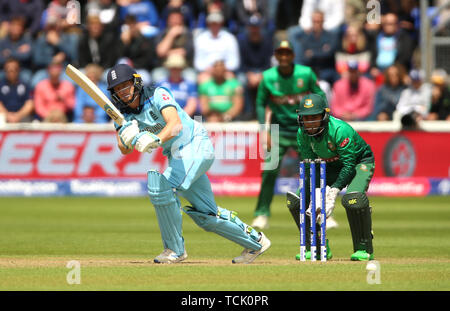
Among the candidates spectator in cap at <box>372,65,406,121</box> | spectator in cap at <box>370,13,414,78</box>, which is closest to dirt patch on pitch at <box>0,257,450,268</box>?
spectator in cap at <box>372,65,406,121</box>

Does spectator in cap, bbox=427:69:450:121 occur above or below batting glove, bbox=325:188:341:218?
below

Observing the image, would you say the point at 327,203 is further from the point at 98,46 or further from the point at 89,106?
the point at 98,46

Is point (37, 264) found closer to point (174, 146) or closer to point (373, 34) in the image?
point (174, 146)

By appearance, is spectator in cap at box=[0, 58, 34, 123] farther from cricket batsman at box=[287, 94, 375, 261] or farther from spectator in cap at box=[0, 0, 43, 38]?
cricket batsman at box=[287, 94, 375, 261]

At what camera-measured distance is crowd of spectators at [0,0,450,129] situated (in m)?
19.4

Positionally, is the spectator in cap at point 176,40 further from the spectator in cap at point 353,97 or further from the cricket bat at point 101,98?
A: the cricket bat at point 101,98

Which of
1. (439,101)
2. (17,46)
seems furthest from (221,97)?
(17,46)

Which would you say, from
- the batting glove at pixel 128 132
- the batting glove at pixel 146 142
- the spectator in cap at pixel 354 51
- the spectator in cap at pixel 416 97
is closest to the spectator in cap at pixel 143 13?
the spectator in cap at pixel 354 51

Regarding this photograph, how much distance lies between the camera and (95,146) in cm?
1862

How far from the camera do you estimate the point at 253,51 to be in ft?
66.7

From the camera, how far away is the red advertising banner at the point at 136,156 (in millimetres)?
18422

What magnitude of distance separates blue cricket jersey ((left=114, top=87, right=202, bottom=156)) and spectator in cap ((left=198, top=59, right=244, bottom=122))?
10.3 m

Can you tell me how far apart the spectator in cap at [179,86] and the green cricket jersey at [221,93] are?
0.98ft
